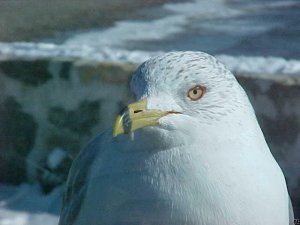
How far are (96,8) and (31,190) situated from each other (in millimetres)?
1539

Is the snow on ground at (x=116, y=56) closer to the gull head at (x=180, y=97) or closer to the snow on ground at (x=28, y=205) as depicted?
the snow on ground at (x=28, y=205)

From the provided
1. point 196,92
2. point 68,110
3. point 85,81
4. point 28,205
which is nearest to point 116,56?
point 85,81

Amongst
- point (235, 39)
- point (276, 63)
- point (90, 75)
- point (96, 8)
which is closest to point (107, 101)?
point (90, 75)

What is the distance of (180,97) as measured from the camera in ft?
8.35

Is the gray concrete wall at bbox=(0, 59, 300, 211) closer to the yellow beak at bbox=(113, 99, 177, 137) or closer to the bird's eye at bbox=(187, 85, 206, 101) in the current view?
the bird's eye at bbox=(187, 85, 206, 101)

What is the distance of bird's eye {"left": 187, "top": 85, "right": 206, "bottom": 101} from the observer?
2.54m

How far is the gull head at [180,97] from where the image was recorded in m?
2.50

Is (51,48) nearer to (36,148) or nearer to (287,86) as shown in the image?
(36,148)

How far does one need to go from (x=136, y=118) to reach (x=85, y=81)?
179 cm

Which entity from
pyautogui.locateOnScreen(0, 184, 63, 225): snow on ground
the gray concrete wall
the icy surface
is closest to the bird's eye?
the gray concrete wall

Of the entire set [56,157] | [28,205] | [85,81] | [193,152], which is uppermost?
[193,152]

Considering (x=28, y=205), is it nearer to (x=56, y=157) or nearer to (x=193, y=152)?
(x=56, y=157)

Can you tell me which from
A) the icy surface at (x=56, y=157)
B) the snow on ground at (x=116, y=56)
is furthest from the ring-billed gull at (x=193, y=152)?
the icy surface at (x=56, y=157)

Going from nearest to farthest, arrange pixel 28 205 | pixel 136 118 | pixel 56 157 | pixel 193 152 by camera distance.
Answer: pixel 136 118, pixel 193 152, pixel 28 205, pixel 56 157
